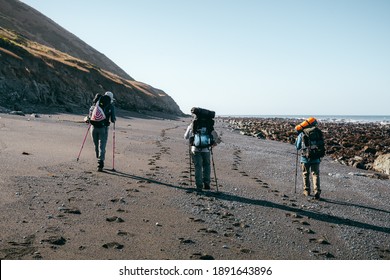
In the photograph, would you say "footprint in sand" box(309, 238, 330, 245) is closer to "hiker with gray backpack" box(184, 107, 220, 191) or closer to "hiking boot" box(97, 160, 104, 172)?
"hiker with gray backpack" box(184, 107, 220, 191)

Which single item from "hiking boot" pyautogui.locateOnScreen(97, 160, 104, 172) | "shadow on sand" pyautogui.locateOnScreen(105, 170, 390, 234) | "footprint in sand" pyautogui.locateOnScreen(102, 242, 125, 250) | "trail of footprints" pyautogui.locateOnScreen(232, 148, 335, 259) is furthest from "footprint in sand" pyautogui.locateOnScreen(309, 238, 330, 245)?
"hiking boot" pyautogui.locateOnScreen(97, 160, 104, 172)

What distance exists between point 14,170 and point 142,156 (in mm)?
6396

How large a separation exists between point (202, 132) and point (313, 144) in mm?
3619

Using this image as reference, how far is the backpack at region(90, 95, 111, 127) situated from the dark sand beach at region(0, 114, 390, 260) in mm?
1652

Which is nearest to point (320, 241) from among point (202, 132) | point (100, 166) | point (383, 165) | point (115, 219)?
point (115, 219)

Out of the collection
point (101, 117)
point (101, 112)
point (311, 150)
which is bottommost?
point (311, 150)

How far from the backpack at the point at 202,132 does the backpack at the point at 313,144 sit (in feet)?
10.1

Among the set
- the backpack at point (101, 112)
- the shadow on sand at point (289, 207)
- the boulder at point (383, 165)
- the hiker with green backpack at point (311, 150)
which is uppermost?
the backpack at point (101, 112)

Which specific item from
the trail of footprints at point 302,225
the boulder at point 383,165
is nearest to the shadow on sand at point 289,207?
the trail of footprints at point 302,225

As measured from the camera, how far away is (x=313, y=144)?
10773 millimetres

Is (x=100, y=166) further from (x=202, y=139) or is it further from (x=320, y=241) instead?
(x=320, y=241)

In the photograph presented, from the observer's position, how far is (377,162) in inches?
712

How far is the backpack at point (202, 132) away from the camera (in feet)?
34.1

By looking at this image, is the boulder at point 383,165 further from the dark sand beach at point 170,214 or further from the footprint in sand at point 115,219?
the footprint in sand at point 115,219
